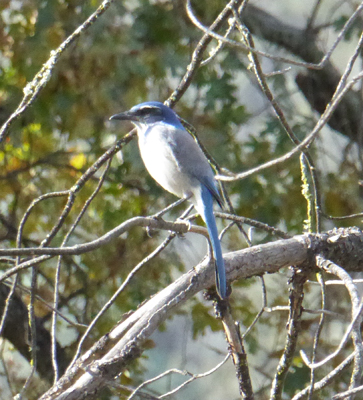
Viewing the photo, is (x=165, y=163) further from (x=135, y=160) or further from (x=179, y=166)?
(x=135, y=160)

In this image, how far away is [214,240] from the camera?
7.61 ft

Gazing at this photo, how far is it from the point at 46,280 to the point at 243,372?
2610 mm

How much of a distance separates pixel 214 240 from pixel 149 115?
44.2 inches

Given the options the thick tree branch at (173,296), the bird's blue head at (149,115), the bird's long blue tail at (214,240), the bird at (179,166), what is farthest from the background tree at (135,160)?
the thick tree branch at (173,296)

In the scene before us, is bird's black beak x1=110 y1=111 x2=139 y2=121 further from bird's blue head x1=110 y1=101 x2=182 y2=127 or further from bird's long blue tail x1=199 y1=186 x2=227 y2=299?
bird's long blue tail x1=199 y1=186 x2=227 y2=299

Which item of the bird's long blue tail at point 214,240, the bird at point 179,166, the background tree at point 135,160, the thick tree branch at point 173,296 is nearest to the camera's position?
the thick tree branch at point 173,296

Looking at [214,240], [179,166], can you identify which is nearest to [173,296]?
[214,240]

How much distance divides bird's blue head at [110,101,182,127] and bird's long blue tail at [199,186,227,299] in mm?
530

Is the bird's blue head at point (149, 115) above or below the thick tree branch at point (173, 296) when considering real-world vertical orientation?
above

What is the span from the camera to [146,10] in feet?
13.5

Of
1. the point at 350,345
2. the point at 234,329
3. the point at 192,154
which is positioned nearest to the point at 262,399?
the point at 350,345

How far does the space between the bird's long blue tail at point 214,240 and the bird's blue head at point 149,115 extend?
0.53m

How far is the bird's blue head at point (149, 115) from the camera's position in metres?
3.18

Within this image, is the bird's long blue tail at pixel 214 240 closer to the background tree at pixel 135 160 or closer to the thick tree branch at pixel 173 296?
the thick tree branch at pixel 173 296
